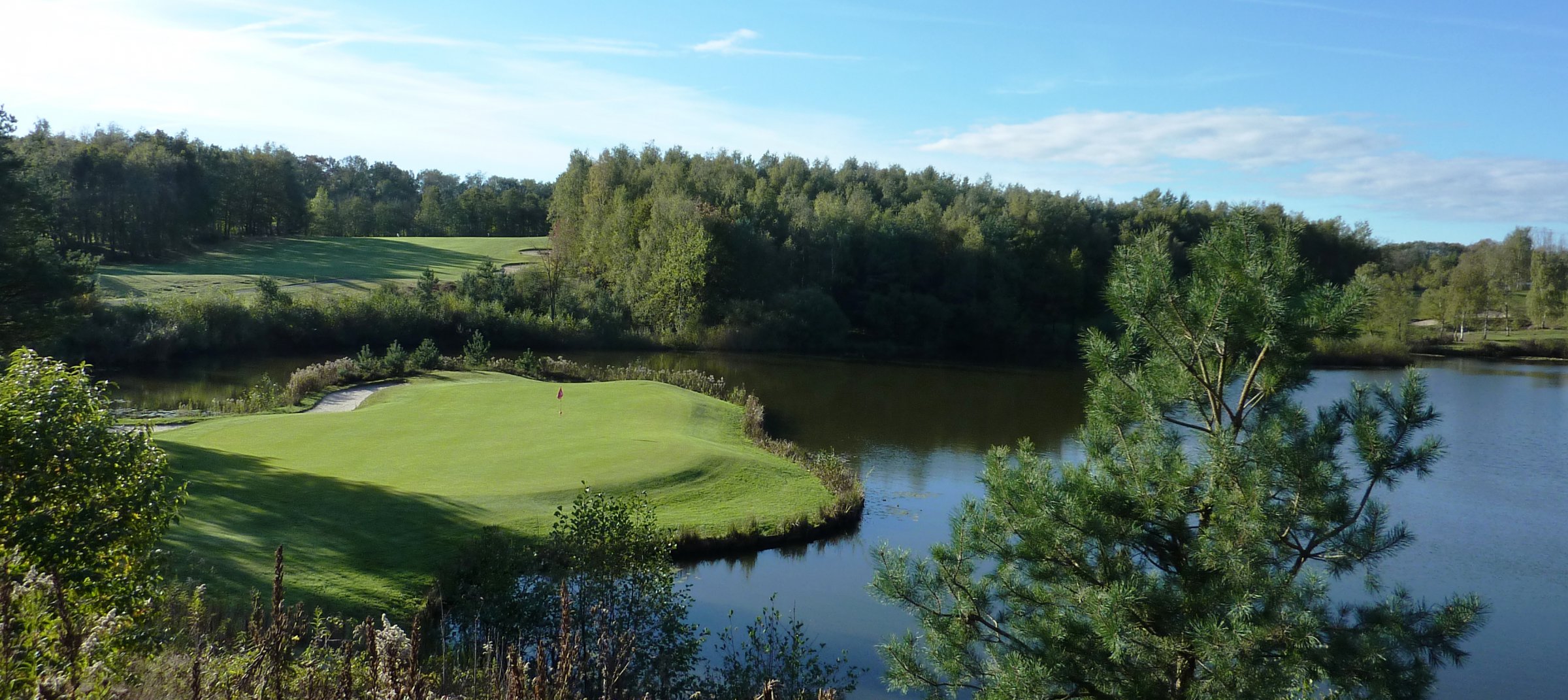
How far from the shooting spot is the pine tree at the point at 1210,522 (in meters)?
6.08

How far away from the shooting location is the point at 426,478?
17984 millimetres

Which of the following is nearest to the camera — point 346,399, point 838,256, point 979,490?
point 979,490

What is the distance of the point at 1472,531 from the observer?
2025 centimetres

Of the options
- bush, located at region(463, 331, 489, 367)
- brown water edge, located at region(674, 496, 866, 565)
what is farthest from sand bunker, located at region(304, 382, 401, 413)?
brown water edge, located at region(674, 496, 866, 565)

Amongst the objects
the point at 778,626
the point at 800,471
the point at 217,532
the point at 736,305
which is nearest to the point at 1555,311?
the point at 736,305

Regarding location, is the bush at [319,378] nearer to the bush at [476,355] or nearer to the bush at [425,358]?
the bush at [425,358]

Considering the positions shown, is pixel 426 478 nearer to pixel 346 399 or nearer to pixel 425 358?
pixel 346 399

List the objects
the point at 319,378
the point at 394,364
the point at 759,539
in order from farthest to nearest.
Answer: the point at 394,364 → the point at 319,378 → the point at 759,539

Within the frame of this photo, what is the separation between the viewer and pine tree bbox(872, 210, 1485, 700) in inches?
239

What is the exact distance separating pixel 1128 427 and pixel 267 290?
50642mm

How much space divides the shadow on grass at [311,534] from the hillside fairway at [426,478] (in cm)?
3

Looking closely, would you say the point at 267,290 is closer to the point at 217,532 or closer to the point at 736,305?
the point at 736,305

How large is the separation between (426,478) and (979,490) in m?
12.8

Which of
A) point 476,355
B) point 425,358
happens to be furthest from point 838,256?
point 425,358
